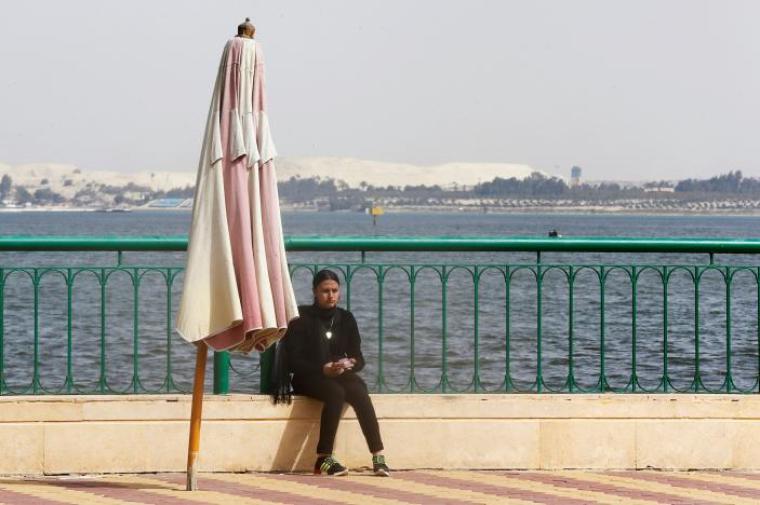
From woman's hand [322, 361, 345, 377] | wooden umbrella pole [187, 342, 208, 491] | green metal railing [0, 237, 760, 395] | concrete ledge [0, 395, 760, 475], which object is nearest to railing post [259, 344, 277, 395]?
green metal railing [0, 237, 760, 395]

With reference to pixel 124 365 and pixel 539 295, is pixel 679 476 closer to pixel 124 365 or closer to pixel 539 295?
pixel 539 295

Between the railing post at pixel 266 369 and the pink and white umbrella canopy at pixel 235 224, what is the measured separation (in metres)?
1.01

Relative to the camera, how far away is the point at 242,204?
25.6 ft

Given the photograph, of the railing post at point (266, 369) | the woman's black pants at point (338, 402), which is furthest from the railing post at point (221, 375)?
the woman's black pants at point (338, 402)

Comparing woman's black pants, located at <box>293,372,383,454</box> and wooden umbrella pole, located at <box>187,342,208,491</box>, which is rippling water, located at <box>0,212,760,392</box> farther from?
wooden umbrella pole, located at <box>187,342,208,491</box>

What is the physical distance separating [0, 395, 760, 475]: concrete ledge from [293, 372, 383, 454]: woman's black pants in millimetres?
104

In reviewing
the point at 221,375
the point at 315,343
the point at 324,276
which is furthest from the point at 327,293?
the point at 221,375

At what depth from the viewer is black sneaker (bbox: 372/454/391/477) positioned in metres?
8.51

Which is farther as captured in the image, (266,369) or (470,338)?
(470,338)

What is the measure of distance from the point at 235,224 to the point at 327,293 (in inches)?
45.1

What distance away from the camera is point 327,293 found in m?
8.81

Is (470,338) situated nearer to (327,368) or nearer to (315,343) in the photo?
(315,343)

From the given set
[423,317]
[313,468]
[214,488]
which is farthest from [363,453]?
[423,317]

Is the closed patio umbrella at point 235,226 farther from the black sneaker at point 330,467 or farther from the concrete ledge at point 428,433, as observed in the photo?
the black sneaker at point 330,467
